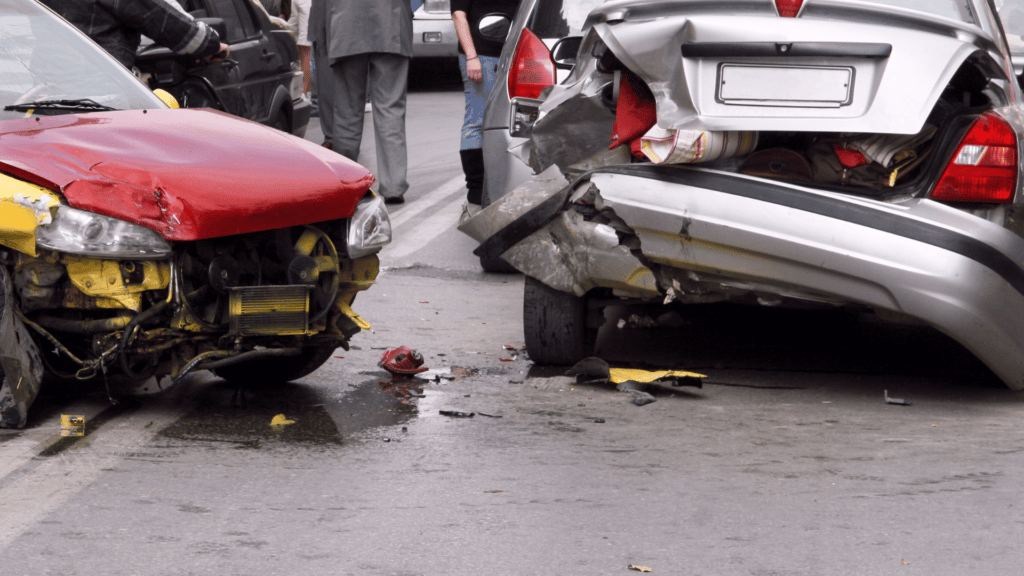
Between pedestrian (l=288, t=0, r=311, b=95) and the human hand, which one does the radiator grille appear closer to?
the human hand

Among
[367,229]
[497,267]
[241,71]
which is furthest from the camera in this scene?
[241,71]

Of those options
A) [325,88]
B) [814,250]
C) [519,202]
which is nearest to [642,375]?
[519,202]

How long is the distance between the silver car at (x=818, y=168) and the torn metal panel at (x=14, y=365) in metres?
1.98

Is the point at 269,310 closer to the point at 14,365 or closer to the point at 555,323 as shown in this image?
the point at 14,365

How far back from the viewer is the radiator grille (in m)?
4.32

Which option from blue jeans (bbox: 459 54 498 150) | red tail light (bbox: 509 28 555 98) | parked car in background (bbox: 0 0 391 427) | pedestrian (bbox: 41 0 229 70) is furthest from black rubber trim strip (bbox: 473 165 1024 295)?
blue jeans (bbox: 459 54 498 150)

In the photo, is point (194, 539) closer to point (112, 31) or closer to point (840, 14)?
point (840, 14)

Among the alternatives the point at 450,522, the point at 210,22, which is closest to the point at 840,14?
the point at 450,522

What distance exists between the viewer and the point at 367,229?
4723mm

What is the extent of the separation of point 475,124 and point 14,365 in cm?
519

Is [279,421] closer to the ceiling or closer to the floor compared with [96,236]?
closer to the floor

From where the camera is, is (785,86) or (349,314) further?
(349,314)

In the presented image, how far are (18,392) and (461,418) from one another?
1.48 metres

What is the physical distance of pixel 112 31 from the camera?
6.92m
